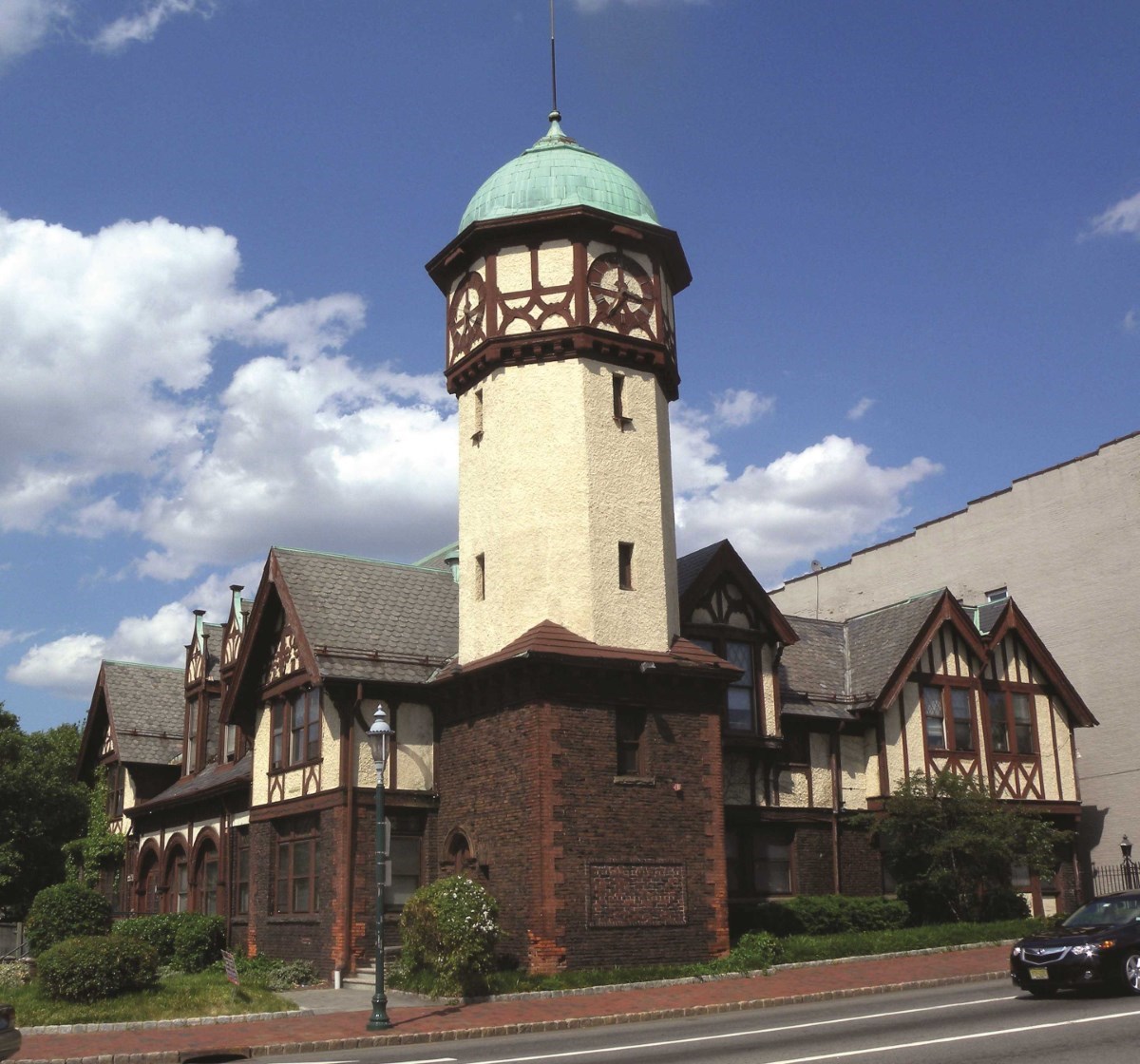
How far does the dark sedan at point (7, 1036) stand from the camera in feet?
45.8

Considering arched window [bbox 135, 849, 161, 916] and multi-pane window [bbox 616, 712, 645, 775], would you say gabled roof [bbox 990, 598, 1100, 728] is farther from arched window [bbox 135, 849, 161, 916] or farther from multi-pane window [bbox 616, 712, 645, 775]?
arched window [bbox 135, 849, 161, 916]

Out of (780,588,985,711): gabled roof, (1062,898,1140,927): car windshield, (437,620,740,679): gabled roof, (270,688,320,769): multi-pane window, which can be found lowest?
(1062,898,1140,927): car windshield

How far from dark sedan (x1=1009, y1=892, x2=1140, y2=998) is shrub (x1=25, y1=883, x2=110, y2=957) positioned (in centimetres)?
2311

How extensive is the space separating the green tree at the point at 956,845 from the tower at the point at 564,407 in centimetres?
769

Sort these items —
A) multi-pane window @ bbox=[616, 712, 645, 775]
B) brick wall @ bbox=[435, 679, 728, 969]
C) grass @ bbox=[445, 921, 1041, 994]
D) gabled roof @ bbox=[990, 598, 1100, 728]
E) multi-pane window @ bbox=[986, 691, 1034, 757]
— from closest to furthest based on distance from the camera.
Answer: grass @ bbox=[445, 921, 1041, 994] < brick wall @ bbox=[435, 679, 728, 969] < multi-pane window @ bbox=[616, 712, 645, 775] < multi-pane window @ bbox=[986, 691, 1034, 757] < gabled roof @ bbox=[990, 598, 1100, 728]

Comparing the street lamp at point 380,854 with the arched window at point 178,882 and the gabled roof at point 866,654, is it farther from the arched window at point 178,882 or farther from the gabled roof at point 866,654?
the arched window at point 178,882

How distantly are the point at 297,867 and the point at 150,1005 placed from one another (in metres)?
8.17

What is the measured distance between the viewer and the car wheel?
16703 millimetres

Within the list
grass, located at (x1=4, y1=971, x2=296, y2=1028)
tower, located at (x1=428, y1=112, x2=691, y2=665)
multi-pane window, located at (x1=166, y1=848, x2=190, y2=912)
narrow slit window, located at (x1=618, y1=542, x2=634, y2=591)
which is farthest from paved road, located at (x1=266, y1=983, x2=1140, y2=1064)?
multi-pane window, located at (x1=166, y1=848, x2=190, y2=912)

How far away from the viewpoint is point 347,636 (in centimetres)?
2897

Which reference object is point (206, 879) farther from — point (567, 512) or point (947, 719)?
point (947, 719)

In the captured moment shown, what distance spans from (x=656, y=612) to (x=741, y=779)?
234 inches

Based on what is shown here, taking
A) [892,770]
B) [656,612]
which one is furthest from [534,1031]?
[892,770]

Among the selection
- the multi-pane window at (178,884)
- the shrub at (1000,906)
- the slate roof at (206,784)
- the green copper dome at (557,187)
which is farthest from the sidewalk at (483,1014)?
the green copper dome at (557,187)
